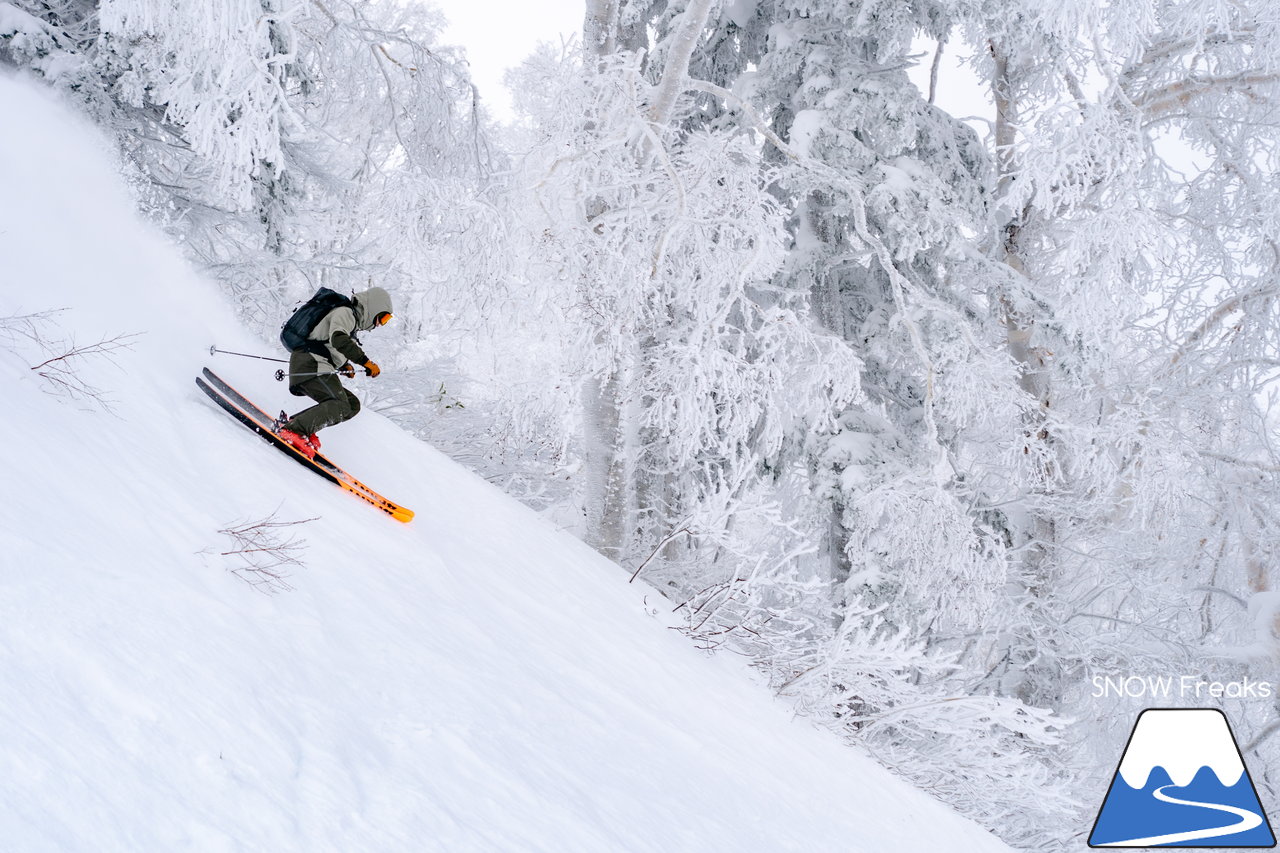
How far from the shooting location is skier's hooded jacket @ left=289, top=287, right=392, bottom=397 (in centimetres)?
615

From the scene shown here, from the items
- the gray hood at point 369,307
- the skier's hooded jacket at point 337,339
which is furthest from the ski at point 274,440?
the gray hood at point 369,307

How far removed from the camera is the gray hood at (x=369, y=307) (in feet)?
20.7

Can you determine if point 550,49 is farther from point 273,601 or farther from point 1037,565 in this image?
point 273,601

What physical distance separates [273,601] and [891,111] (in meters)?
7.75

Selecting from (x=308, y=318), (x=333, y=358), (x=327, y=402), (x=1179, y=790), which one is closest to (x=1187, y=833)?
(x=1179, y=790)

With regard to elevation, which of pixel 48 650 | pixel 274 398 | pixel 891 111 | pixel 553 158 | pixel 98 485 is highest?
pixel 891 111

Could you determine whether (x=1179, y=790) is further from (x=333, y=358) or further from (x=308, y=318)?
(x=308, y=318)

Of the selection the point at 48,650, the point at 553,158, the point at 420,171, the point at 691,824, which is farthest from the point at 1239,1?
the point at 48,650

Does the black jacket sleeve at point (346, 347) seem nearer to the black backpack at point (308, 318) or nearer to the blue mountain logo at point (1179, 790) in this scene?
the black backpack at point (308, 318)

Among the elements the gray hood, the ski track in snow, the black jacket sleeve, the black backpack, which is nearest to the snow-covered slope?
the black backpack

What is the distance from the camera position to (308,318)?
6156mm

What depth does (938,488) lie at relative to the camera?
8.18 m

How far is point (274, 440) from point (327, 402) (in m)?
0.52

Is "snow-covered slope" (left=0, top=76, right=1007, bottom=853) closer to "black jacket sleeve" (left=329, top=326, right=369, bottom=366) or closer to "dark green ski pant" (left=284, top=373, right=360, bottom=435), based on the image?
"dark green ski pant" (left=284, top=373, right=360, bottom=435)
